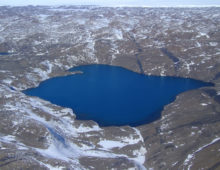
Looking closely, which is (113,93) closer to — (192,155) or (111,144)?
(111,144)

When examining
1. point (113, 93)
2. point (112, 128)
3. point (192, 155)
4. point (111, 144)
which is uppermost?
point (192, 155)

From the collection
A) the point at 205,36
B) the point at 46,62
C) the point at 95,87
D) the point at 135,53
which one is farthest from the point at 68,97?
the point at 205,36

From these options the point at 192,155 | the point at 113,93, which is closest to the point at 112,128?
the point at 192,155

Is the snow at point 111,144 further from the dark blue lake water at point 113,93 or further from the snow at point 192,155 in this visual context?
the snow at point 192,155

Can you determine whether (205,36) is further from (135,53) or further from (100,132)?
(100,132)

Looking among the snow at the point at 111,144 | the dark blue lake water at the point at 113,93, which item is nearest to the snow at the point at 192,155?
the snow at the point at 111,144
